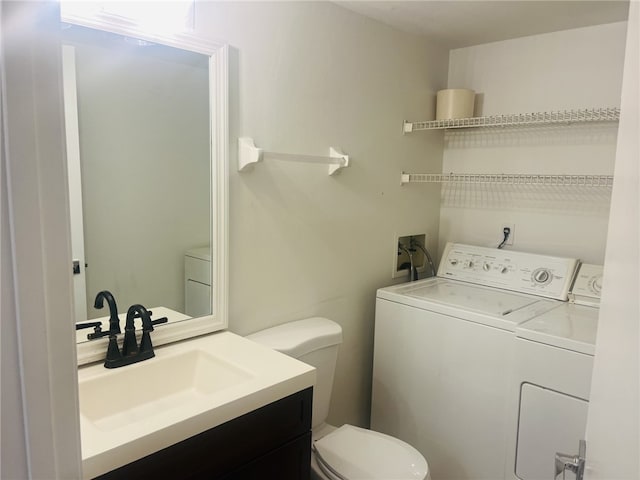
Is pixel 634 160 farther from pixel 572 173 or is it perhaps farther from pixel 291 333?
pixel 572 173

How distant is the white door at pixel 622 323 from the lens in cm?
57

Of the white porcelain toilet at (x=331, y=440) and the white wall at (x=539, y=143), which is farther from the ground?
the white wall at (x=539, y=143)

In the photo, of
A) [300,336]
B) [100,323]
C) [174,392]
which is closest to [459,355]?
[300,336]

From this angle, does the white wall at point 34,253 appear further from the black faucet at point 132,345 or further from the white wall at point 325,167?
the white wall at point 325,167

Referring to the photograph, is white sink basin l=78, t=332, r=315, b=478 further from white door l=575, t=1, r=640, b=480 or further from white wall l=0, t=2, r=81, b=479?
white door l=575, t=1, r=640, b=480

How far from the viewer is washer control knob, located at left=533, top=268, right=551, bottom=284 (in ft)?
7.33

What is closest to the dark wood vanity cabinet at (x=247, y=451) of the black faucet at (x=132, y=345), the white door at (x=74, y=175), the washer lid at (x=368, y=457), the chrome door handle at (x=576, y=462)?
the washer lid at (x=368, y=457)

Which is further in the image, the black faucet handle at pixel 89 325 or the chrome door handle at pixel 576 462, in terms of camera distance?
the black faucet handle at pixel 89 325

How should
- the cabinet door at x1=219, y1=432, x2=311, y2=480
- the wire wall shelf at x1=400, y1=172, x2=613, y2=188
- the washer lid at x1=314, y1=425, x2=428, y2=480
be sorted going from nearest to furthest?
1. the cabinet door at x1=219, y1=432, x2=311, y2=480
2. the washer lid at x1=314, y1=425, x2=428, y2=480
3. the wire wall shelf at x1=400, y1=172, x2=613, y2=188

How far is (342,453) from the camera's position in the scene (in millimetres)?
1762

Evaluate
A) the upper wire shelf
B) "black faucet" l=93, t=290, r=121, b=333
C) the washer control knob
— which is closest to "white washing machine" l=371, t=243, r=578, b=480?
the washer control knob

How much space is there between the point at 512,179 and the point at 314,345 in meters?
1.39

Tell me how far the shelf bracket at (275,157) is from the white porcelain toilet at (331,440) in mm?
676

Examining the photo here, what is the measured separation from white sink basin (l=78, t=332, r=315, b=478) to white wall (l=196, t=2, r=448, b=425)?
0.27m
